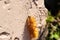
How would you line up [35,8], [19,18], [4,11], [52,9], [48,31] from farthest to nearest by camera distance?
[52,9]
[48,31]
[35,8]
[19,18]
[4,11]

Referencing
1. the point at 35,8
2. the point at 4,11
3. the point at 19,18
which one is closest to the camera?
the point at 4,11

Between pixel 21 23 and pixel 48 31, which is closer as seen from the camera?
pixel 21 23

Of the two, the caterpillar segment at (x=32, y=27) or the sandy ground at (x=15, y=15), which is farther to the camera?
the caterpillar segment at (x=32, y=27)

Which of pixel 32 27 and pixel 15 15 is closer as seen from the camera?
pixel 15 15

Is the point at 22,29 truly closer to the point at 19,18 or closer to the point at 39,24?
the point at 19,18

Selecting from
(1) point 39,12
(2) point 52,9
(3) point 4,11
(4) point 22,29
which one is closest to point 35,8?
(1) point 39,12
